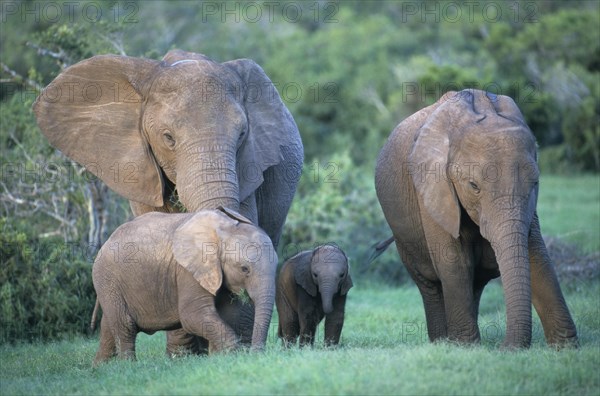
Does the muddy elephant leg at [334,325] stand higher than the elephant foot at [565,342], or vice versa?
the elephant foot at [565,342]

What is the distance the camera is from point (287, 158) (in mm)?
12195

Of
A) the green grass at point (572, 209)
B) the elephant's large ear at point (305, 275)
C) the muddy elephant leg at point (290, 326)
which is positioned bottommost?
the green grass at point (572, 209)

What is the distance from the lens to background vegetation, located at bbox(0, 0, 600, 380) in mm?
12133

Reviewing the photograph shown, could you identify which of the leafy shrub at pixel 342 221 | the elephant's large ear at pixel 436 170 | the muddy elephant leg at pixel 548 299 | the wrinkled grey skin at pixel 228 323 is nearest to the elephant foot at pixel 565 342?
the muddy elephant leg at pixel 548 299

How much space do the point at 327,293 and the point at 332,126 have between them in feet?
69.0

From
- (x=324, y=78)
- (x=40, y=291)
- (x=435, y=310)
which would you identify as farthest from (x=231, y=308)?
(x=324, y=78)

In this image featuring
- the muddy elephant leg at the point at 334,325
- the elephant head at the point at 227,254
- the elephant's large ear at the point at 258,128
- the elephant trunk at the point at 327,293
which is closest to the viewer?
the elephant head at the point at 227,254

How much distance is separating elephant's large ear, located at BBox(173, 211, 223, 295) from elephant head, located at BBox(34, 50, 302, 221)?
0.40 m

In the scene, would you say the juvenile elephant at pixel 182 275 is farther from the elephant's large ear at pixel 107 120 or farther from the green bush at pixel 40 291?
the green bush at pixel 40 291

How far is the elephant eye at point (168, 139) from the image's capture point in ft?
35.4

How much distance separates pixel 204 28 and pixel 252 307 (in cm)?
2672

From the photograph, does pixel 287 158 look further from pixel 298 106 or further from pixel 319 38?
pixel 319 38

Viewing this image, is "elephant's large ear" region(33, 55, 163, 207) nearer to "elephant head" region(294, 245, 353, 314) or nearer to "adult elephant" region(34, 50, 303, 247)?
"adult elephant" region(34, 50, 303, 247)

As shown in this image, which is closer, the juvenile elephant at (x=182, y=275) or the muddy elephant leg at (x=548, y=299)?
the juvenile elephant at (x=182, y=275)
